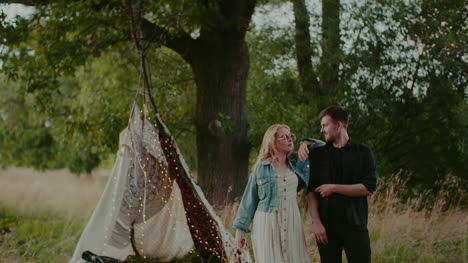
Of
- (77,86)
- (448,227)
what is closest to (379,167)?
(448,227)

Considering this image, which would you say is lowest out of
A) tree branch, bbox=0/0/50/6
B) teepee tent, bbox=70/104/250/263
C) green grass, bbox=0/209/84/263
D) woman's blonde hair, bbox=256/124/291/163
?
green grass, bbox=0/209/84/263

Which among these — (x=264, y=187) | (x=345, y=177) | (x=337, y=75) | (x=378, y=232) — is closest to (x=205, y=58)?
(x=337, y=75)

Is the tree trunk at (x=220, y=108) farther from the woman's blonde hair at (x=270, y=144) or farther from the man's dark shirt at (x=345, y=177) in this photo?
the man's dark shirt at (x=345, y=177)

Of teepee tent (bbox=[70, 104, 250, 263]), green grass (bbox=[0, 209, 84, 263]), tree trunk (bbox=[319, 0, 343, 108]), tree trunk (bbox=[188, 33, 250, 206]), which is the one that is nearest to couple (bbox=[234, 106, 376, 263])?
teepee tent (bbox=[70, 104, 250, 263])

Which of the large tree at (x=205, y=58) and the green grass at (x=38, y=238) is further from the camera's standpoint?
the large tree at (x=205, y=58)

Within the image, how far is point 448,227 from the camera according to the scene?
7.24m

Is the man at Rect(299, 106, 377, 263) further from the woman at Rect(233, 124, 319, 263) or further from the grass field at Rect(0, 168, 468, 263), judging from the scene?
the grass field at Rect(0, 168, 468, 263)

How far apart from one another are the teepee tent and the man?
1.00m

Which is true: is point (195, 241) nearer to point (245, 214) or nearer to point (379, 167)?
point (245, 214)

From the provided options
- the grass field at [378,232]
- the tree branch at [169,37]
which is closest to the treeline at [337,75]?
the tree branch at [169,37]

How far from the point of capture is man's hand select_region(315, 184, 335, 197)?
3.49 metres

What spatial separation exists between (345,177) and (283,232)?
0.62 meters

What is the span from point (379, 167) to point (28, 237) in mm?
5876

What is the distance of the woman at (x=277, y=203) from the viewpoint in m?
3.71
